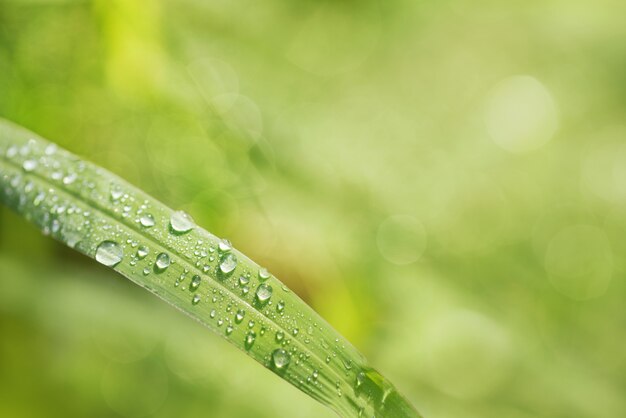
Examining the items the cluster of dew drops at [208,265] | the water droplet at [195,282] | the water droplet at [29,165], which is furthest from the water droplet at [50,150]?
the water droplet at [195,282]

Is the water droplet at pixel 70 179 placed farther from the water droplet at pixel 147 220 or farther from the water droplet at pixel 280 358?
the water droplet at pixel 280 358

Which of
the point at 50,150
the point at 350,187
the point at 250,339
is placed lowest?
the point at 250,339

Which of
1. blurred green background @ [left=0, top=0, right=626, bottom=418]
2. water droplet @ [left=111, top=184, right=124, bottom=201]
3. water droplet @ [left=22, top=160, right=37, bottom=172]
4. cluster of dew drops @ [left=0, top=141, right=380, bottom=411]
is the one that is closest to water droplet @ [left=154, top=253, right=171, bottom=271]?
cluster of dew drops @ [left=0, top=141, right=380, bottom=411]

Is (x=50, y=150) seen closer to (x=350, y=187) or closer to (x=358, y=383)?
(x=358, y=383)

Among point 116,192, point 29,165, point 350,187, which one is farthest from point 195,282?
point 350,187

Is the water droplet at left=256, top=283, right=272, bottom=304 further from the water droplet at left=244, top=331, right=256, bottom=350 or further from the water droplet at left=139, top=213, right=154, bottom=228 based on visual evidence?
the water droplet at left=139, top=213, right=154, bottom=228

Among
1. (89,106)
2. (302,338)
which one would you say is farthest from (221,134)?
(302,338)

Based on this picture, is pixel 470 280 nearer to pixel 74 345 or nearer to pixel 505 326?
pixel 505 326
